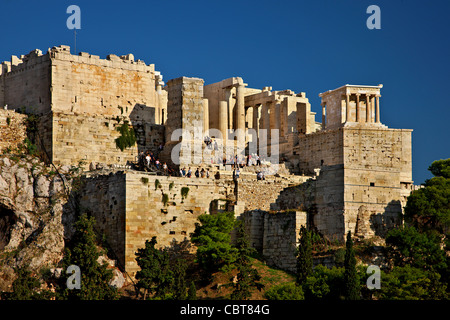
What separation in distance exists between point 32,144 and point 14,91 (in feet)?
20.7

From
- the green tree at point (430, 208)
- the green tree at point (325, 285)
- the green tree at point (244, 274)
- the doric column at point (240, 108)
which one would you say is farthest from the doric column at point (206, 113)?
the green tree at point (325, 285)

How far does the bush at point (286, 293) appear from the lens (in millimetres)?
61906

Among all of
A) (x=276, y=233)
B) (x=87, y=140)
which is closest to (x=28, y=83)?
(x=87, y=140)

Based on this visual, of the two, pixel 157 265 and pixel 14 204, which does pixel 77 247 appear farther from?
pixel 14 204

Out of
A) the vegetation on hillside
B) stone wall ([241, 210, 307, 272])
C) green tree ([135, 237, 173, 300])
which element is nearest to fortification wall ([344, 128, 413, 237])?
the vegetation on hillside

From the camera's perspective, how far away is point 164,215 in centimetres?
7188

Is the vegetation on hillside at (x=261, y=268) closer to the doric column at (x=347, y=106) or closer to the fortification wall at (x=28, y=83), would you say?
the fortification wall at (x=28, y=83)

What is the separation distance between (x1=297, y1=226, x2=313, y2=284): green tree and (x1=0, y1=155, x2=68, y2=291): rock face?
15.2 m

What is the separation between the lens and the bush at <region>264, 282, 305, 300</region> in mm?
61906

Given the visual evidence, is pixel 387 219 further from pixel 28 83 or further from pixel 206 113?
pixel 28 83

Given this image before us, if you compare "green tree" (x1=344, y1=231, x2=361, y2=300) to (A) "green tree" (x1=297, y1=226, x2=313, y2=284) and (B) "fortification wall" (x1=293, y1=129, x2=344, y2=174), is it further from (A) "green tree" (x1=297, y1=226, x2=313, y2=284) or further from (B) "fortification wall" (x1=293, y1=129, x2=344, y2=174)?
(B) "fortification wall" (x1=293, y1=129, x2=344, y2=174)

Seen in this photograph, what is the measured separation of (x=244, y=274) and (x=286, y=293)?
3662 millimetres
